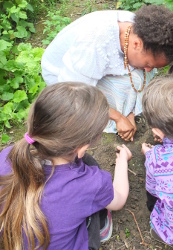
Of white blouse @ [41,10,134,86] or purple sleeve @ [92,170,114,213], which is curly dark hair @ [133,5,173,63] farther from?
purple sleeve @ [92,170,114,213]

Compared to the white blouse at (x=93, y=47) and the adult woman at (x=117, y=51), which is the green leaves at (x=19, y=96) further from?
the white blouse at (x=93, y=47)

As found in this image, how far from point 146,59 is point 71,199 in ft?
3.53

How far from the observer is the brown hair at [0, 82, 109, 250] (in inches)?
52.1

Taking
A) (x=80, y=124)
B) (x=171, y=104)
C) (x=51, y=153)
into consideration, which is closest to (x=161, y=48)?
(x=171, y=104)

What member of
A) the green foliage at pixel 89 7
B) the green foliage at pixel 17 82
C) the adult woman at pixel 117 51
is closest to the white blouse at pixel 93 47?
the adult woman at pixel 117 51

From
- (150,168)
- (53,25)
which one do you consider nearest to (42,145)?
(150,168)

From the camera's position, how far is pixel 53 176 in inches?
55.4

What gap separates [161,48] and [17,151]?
108 cm

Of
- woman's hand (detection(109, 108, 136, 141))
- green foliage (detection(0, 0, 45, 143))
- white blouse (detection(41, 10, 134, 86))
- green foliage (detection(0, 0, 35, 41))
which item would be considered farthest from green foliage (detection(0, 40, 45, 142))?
woman's hand (detection(109, 108, 136, 141))

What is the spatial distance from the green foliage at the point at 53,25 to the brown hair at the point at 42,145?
7.21 ft

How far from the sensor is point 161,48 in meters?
1.87

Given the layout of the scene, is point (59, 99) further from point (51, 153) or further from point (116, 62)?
point (116, 62)

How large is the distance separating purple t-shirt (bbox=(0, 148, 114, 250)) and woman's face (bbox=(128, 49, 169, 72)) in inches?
33.9

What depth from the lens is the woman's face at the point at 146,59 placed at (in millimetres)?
1938
